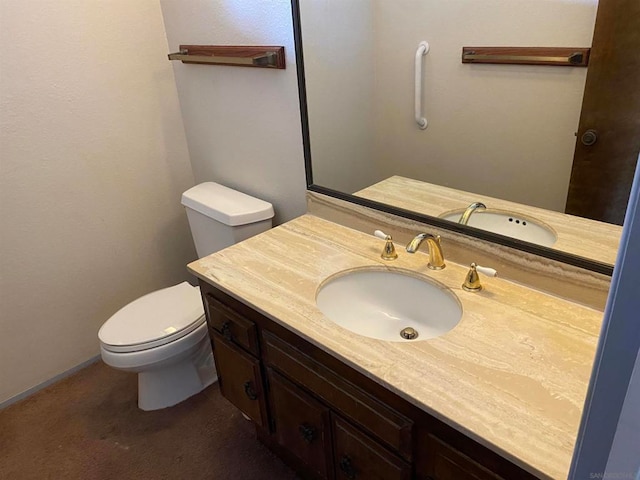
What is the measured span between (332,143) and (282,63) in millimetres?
318

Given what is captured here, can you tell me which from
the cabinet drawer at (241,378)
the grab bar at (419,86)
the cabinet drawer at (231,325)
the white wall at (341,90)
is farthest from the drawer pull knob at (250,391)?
the grab bar at (419,86)

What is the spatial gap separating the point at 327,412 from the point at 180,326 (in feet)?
2.73

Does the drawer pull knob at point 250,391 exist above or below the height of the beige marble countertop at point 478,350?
below

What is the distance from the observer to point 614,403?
0.45 metres

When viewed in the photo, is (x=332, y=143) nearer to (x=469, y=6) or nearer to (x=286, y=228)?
(x=286, y=228)

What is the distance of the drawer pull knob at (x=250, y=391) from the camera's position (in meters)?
1.47

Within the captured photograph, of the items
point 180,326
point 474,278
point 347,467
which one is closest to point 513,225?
point 474,278

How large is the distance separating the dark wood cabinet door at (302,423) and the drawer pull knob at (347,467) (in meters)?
0.05

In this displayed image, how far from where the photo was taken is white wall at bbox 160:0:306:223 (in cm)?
164

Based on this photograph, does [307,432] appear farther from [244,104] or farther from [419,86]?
[244,104]

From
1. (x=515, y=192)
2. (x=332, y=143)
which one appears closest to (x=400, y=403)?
(x=515, y=192)

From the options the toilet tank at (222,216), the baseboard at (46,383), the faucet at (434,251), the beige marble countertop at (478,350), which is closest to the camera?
the beige marble countertop at (478,350)

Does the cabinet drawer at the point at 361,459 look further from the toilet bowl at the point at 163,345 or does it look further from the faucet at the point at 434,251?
the toilet bowl at the point at 163,345

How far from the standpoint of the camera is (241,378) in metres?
1.50
